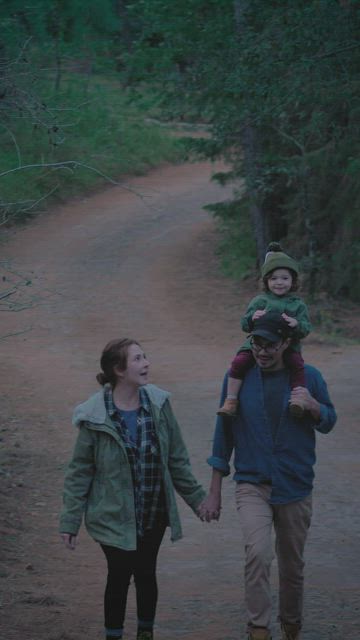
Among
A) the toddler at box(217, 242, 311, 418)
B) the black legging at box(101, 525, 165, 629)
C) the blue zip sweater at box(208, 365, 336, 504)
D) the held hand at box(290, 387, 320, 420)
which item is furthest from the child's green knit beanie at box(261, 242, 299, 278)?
the black legging at box(101, 525, 165, 629)

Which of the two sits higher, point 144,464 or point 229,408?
point 229,408

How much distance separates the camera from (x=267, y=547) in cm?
497

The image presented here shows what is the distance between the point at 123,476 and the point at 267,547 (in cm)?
78

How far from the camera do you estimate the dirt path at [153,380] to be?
6461 millimetres

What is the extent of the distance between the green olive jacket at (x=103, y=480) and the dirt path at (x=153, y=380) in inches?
44.3

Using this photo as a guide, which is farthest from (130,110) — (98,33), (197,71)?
(197,71)

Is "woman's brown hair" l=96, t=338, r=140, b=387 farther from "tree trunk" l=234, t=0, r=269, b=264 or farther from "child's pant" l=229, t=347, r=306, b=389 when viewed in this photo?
"tree trunk" l=234, t=0, r=269, b=264

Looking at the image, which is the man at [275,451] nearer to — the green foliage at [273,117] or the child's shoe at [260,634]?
the child's shoe at [260,634]

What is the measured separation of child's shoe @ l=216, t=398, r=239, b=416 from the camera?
17.1 ft

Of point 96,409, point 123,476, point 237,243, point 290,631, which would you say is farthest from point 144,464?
point 237,243

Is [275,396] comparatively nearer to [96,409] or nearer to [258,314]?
[258,314]

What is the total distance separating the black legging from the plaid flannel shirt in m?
0.08

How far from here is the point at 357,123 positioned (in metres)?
17.1

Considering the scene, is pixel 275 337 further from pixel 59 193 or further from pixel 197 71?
pixel 59 193
